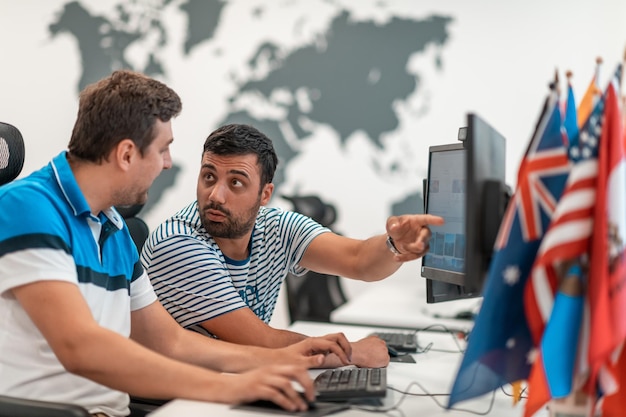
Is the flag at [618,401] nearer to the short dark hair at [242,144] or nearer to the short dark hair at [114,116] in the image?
the short dark hair at [114,116]

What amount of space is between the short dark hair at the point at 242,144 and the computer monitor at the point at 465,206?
51 centimetres

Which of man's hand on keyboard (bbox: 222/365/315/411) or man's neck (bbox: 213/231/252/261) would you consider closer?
man's hand on keyboard (bbox: 222/365/315/411)

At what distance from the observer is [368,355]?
1.79 m

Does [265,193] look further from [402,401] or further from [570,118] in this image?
[570,118]

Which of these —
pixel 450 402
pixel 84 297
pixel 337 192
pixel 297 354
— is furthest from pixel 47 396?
pixel 337 192

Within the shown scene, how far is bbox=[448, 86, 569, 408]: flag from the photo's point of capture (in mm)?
1123

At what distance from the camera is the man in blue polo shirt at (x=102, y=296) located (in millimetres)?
1251

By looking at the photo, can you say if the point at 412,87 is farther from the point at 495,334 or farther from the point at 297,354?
the point at 495,334

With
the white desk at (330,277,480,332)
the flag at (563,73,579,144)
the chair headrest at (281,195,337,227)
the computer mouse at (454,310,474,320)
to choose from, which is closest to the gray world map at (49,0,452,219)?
the chair headrest at (281,195,337,227)

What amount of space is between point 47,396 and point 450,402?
79 centimetres

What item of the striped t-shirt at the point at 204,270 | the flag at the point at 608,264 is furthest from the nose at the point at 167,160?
the flag at the point at 608,264

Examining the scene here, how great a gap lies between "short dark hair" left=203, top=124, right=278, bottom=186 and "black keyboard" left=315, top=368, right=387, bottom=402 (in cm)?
75

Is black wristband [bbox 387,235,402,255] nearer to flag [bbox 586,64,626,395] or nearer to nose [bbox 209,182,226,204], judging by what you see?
nose [bbox 209,182,226,204]

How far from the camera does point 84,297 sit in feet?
Answer: 4.45
